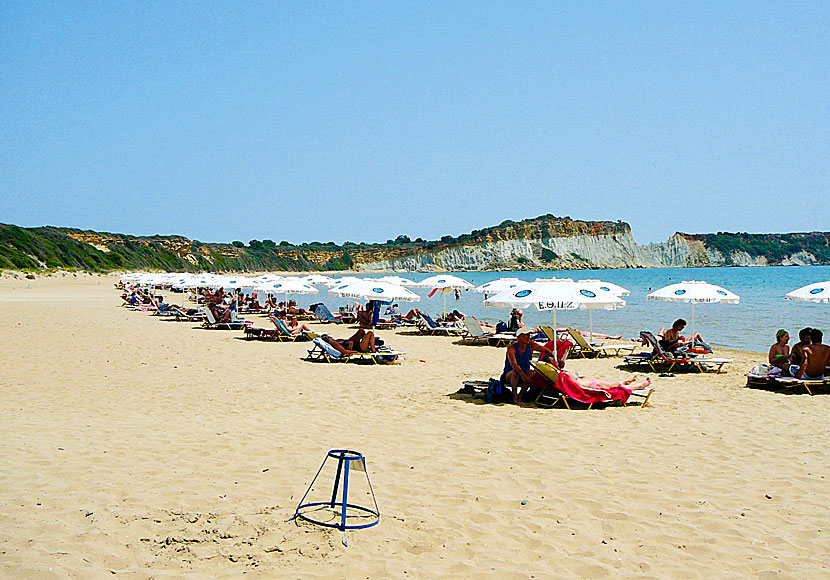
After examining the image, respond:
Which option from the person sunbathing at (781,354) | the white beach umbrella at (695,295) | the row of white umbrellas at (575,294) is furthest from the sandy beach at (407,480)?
the white beach umbrella at (695,295)

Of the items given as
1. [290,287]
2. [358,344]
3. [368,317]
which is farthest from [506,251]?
[358,344]

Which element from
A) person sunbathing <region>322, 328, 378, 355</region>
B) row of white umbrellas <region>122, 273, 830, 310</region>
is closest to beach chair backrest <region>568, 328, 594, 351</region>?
row of white umbrellas <region>122, 273, 830, 310</region>

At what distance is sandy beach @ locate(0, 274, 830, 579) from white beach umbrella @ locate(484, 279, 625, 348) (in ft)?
5.33

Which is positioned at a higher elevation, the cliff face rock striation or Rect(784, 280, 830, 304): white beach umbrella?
the cliff face rock striation

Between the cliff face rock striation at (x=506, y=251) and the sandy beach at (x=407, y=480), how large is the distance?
7519 cm

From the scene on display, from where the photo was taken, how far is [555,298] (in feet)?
35.0

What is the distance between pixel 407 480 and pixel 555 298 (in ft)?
19.0

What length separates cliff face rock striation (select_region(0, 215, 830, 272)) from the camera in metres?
92.7

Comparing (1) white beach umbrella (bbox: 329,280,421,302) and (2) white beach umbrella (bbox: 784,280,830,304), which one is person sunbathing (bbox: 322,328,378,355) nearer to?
(1) white beach umbrella (bbox: 329,280,421,302)

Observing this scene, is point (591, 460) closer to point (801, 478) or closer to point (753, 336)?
point (801, 478)

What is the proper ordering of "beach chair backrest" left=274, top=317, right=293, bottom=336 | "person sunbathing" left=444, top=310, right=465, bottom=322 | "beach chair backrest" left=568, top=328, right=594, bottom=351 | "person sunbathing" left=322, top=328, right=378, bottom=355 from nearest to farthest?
1. "person sunbathing" left=322, top=328, right=378, bottom=355
2. "beach chair backrest" left=568, top=328, right=594, bottom=351
3. "beach chair backrest" left=274, top=317, right=293, bottom=336
4. "person sunbathing" left=444, top=310, right=465, bottom=322

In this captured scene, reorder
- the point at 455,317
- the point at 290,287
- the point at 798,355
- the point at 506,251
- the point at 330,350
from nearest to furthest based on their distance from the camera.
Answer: the point at 798,355 → the point at 330,350 → the point at 455,317 → the point at 290,287 → the point at 506,251

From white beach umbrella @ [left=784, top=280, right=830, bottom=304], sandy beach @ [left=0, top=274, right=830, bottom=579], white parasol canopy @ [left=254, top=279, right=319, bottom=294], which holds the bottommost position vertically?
sandy beach @ [left=0, top=274, right=830, bottom=579]

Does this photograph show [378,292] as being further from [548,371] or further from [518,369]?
[548,371]
